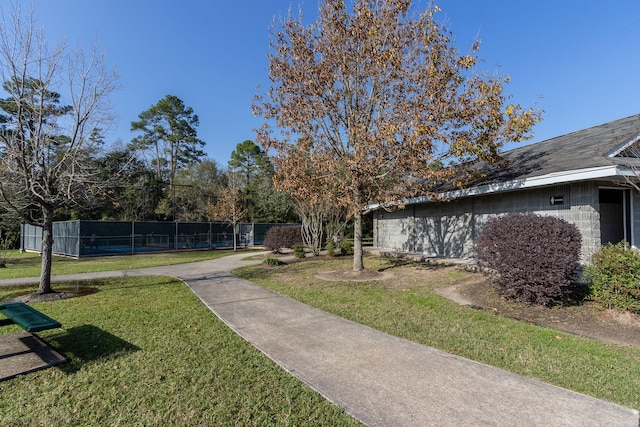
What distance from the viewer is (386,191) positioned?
360 inches

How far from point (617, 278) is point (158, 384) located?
650 cm

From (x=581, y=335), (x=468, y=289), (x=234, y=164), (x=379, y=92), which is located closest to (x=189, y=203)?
(x=234, y=164)

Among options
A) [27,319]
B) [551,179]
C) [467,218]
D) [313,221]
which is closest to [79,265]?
[313,221]

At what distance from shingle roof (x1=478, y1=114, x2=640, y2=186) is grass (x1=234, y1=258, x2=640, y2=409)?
388 centimetres

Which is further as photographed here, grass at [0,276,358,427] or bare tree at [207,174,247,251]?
bare tree at [207,174,247,251]

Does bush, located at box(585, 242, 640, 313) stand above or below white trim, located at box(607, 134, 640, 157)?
below

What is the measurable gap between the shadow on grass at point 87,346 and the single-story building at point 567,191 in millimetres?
7751

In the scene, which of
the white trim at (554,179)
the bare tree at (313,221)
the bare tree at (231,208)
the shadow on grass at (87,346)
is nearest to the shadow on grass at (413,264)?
the white trim at (554,179)

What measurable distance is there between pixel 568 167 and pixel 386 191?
399 cm

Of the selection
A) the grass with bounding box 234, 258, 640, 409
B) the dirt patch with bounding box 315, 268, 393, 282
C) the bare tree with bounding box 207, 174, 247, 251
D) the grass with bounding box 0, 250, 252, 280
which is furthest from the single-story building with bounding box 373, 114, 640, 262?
the bare tree with bounding box 207, 174, 247, 251

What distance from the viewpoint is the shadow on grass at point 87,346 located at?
390cm

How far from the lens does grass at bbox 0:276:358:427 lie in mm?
2762

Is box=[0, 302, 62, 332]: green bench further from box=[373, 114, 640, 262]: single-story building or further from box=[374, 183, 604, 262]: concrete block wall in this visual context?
box=[373, 114, 640, 262]: single-story building

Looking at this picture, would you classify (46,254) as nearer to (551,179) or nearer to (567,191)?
(551,179)
